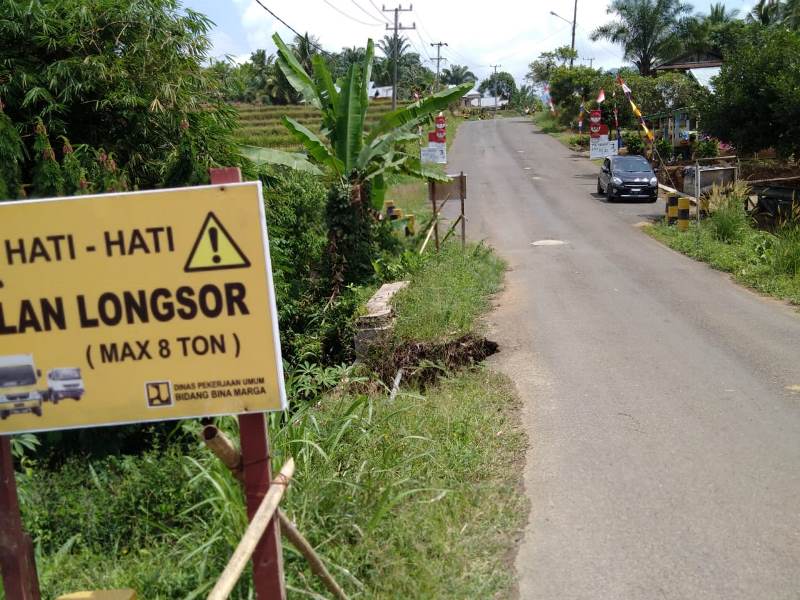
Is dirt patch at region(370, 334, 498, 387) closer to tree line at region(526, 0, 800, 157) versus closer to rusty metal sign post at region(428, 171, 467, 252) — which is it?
rusty metal sign post at region(428, 171, 467, 252)

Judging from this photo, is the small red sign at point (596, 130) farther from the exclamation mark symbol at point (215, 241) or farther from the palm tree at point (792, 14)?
the exclamation mark symbol at point (215, 241)

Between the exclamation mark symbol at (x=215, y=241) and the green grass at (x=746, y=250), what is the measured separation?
38.0 feet

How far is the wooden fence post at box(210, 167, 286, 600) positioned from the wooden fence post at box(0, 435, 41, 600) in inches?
37.2

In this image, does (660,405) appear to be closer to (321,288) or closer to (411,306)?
(411,306)

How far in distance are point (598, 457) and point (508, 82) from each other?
146 metres

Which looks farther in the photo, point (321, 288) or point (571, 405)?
point (321, 288)

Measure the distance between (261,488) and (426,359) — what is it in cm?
623

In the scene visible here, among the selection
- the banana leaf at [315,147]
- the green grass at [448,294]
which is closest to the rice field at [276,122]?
the banana leaf at [315,147]

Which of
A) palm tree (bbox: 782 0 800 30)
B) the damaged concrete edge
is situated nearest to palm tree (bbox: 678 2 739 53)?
palm tree (bbox: 782 0 800 30)

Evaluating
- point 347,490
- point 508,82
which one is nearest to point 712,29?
point 347,490

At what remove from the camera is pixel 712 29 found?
56.0 meters

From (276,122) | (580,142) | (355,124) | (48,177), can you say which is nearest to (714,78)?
(355,124)

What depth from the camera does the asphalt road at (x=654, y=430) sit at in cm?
454

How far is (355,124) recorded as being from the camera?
47.4 feet
